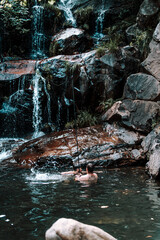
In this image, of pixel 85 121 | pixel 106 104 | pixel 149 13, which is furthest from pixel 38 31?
pixel 85 121

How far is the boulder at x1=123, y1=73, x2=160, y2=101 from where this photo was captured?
33.0 feet

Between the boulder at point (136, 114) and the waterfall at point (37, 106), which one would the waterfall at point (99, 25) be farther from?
the boulder at point (136, 114)

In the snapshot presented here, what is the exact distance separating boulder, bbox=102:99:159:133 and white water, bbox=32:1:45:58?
30.9 feet

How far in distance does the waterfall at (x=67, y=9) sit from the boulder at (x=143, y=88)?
32.6ft

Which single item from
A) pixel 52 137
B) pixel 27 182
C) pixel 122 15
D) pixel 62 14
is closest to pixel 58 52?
pixel 62 14

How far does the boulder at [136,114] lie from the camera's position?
9836 millimetres

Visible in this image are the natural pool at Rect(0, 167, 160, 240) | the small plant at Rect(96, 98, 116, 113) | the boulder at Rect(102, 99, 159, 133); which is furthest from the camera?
the small plant at Rect(96, 98, 116, 113)

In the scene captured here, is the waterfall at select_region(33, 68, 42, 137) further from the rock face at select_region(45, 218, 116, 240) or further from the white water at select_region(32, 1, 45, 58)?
the rock face at select_region(45, 218, 116, 240)

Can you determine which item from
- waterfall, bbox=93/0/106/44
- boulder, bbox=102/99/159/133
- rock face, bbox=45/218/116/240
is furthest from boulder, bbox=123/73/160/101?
rock face, bbox=45/218/116/240

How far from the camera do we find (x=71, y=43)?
51.3 feet

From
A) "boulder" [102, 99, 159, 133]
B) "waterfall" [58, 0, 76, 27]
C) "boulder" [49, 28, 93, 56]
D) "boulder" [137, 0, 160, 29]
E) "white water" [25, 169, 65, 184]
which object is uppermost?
→ "waterfall" [58, 0, 76, 27]

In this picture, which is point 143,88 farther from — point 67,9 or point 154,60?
point 67,9

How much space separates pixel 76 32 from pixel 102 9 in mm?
4021

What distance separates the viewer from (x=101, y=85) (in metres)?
12.7
